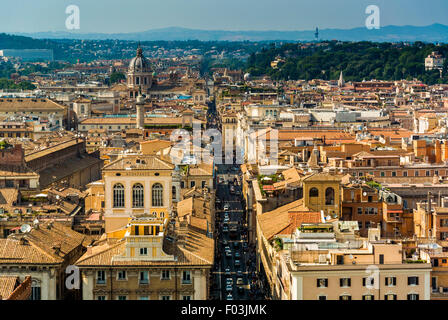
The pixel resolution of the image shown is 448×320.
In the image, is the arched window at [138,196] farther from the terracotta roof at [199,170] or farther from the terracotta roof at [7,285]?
the terracotta roof at [199,170]

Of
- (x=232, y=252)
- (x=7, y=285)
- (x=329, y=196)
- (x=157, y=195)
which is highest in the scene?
(x=157, y=195)

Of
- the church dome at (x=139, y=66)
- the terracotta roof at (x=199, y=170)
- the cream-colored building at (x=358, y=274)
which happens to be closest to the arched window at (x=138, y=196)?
the cream-colored building at (x=358, y=274)

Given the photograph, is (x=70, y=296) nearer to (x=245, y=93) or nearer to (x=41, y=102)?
(x=41, y=102)

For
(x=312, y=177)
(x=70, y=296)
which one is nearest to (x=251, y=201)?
(x=312, y=177)

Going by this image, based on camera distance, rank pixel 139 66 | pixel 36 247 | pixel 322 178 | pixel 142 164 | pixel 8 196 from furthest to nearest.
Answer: pixel 139 66 < pixel 8 196 < pixel 322 178 < pixel 142 164 < pixel 36 247

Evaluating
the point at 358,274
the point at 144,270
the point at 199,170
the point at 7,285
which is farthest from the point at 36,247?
the point at 199,170

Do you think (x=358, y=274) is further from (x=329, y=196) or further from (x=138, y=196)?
(x=138, y=196)
